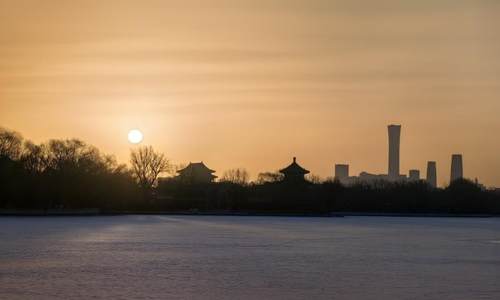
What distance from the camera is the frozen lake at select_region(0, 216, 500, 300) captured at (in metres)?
25.0

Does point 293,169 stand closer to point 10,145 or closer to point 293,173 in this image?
point 293,173

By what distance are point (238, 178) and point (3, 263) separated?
119710 mm

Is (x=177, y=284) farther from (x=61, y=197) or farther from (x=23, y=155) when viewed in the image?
(x=23, y=155)

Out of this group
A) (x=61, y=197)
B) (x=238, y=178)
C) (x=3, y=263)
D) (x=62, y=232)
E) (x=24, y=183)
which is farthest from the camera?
(x=238, y=178)

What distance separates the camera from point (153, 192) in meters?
114

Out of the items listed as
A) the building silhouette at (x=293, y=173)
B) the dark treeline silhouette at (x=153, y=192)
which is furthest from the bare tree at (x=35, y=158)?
the building silhouette at (x=293, y=173)

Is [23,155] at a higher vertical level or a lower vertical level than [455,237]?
higher

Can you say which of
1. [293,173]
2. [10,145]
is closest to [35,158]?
[10,145]

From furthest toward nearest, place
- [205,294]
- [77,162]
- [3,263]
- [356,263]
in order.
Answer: [77,162] < [356,263] < [3,263] < [205,294]

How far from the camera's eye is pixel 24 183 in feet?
266

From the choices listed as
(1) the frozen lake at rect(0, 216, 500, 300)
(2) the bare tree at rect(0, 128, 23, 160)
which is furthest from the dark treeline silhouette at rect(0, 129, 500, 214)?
(1) the frozen lake at rect(0, 216, 500, 300)

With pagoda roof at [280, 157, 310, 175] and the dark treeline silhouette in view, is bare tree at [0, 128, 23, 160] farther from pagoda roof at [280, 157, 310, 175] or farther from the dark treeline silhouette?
pagoda roof at [280, 157, 310, 175]

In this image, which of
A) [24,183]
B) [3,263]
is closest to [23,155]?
[24,183]

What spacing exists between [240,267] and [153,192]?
83.3 m
